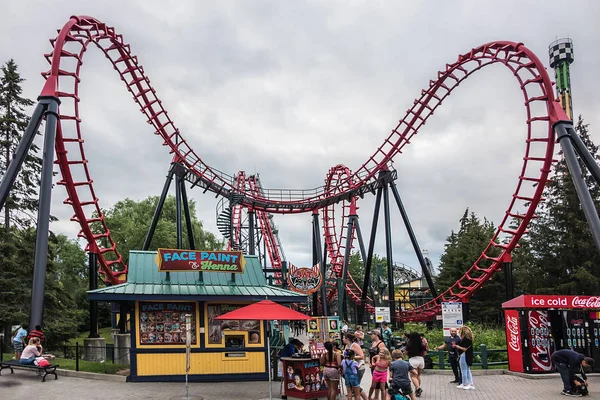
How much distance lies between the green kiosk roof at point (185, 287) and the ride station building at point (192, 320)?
0.10 feet

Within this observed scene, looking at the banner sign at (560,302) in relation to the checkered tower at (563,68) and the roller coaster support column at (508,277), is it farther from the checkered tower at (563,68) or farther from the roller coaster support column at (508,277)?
the checkered tower at (563,68)

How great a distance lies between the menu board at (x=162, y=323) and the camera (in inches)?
675

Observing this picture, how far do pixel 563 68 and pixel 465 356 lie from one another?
2320 inches

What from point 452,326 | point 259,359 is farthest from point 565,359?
point 259,359

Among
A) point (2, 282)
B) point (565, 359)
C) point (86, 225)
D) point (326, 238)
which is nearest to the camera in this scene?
point (565, 359)

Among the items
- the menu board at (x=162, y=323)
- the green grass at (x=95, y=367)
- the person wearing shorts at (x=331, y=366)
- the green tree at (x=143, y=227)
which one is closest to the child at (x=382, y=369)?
the person wearing shorts at (x=331, y=366)

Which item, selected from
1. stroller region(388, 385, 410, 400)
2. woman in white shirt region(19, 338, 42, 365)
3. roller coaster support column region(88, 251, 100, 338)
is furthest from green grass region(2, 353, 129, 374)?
stroller region(388, 385, 410, 400)

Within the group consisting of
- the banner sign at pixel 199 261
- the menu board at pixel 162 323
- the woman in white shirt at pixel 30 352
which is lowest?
the woman in white shirt at pixel 30 352

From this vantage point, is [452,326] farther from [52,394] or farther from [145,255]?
[52,394]

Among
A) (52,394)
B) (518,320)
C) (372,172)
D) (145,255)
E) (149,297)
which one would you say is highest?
(372,172)

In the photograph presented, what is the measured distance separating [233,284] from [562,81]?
57.3m

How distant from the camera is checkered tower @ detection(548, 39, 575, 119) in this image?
6234 cm

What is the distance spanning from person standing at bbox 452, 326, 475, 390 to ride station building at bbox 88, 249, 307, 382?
4988 millimetres

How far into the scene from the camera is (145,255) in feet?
64.2
